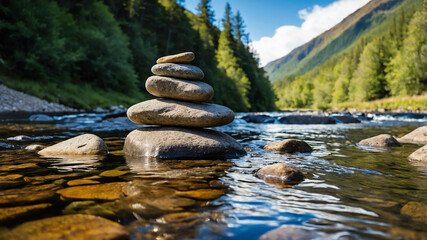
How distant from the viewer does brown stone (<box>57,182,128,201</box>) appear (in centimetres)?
277

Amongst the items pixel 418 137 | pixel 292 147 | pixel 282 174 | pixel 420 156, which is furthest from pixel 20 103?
pixel 418 137

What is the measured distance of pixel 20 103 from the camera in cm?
1936

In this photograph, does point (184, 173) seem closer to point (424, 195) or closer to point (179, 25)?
point (424, 195)

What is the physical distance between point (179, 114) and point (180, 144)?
882 mm

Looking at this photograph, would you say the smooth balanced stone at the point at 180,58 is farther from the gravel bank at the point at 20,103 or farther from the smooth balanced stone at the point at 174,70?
the gravel bank at the point at 20,103

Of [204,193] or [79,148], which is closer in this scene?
[204,193]

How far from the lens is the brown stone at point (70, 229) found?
1.84m

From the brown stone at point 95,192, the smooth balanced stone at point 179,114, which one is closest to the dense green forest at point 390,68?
the smooth balanced stone at point 179,114

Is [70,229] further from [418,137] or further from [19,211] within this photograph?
[418,137]

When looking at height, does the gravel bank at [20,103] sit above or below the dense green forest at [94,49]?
below

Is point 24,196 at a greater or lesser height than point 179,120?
lesser

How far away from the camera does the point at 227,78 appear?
1880 inches

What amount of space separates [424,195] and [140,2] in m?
44.9

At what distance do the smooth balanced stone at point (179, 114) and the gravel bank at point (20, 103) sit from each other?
1709cm
